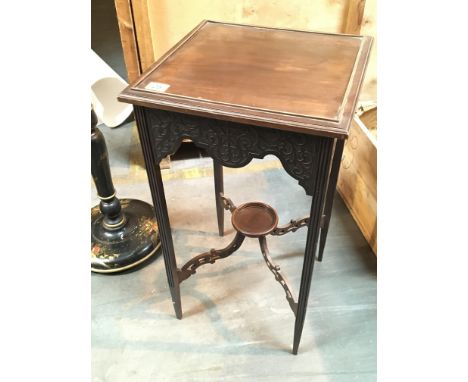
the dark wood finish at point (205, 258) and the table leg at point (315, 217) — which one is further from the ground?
the table leg at point (315, 217)

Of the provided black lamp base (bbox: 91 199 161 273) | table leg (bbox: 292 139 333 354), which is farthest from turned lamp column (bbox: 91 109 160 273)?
table leg (bbox: 292 139 333 354)

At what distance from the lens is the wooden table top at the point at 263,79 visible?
72cm

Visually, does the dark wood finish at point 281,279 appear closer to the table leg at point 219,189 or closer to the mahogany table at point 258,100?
the mahogany table at point 258,100

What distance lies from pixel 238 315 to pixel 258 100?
0.78 m

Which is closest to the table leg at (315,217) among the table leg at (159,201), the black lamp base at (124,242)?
the table leg at (159,201)

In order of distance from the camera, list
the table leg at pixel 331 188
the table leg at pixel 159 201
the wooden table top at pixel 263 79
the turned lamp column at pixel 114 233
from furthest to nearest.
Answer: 1. the turned lamp column at pixel 114 233
2. the table leg at pixel 331 188
3. the table leg at pixel 159 201
4. the wooden table top at pixel 263 79

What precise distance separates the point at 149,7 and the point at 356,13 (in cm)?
83

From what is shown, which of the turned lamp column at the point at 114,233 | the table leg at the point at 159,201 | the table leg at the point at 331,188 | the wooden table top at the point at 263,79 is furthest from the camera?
the turned lamp column at the point at 114,233

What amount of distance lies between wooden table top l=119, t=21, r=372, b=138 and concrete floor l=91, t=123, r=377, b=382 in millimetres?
765

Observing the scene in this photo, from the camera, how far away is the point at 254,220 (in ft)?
3.75

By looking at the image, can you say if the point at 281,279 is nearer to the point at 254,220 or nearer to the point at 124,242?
the point at 254,220

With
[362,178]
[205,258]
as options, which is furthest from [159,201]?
[362,178]

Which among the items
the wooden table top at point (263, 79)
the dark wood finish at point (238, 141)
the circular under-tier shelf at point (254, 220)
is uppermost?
the wooden table top at point (263, 79)

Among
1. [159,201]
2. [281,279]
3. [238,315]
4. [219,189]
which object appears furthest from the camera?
[219,189]
